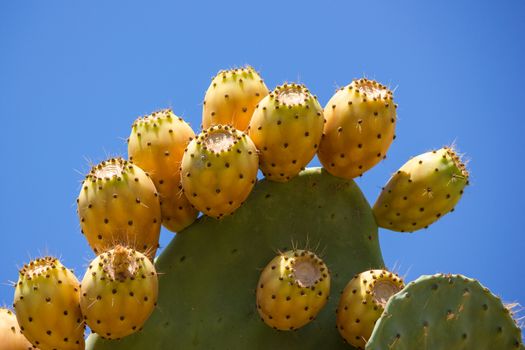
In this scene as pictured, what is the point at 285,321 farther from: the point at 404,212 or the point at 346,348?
the point at 404,212

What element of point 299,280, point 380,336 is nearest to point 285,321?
point 299,280

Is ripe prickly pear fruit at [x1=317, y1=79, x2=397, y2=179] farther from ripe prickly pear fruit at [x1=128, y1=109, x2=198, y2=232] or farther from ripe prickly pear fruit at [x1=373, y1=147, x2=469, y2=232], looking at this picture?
ripe prickly pear fruit at [x1=128, y1=109, x2=198, y2=232]

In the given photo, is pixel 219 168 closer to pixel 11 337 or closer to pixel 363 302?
pixel 363 302

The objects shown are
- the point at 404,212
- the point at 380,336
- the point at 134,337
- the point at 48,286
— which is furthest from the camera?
the point at 404,212

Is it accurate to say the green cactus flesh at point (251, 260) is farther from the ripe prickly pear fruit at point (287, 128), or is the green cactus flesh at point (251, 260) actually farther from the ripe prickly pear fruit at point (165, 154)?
the ripe prickly pear fruit at point (287, 128)

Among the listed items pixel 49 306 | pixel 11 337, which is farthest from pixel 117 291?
pixel 11 337

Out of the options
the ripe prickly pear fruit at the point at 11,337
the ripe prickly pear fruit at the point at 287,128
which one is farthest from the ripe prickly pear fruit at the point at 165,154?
the ripe prickly pear fruit at the point at 11,337
